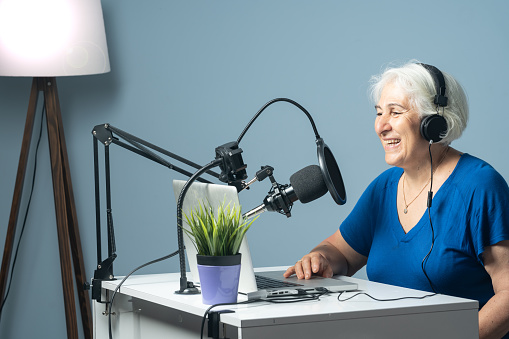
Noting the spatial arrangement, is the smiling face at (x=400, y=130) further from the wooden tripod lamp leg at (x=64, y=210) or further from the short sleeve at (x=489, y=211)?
the wooden tripod lamp leg at (x=64, y=210)

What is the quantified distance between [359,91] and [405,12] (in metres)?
0.38

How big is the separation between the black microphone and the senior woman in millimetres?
278

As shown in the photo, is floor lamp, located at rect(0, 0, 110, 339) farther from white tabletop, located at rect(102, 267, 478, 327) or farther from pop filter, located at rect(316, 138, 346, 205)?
pop filter, located at rect(316, 138, 346, 205)

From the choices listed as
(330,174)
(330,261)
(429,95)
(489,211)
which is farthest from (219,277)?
(429,95)


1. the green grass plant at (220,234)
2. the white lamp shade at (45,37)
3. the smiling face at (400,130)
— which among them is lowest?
the green grass plant at (220,234)

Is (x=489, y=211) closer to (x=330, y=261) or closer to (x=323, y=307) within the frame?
(x=330, y=261)

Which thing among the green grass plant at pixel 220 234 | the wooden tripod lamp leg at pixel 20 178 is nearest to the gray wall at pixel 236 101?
the wooden tripod lamp leg at pixel 20 178

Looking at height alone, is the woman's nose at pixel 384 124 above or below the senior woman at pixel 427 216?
above

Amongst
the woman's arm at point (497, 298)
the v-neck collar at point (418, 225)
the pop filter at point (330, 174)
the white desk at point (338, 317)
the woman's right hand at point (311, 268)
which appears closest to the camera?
the white desk at point (338, 317)

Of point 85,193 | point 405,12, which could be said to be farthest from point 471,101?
point 85,193

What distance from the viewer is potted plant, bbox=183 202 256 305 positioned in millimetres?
1254

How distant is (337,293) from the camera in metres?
1.39

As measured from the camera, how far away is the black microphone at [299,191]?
140cm

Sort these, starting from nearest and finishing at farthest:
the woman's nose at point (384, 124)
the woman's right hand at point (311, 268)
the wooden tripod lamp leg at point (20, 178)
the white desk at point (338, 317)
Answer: the white desk at point (338, 317) < the woman's right hand at point (311, 268) < the woman's nose at point (384, 124) < the wooden tripod lamp leg at point (20, 178)
